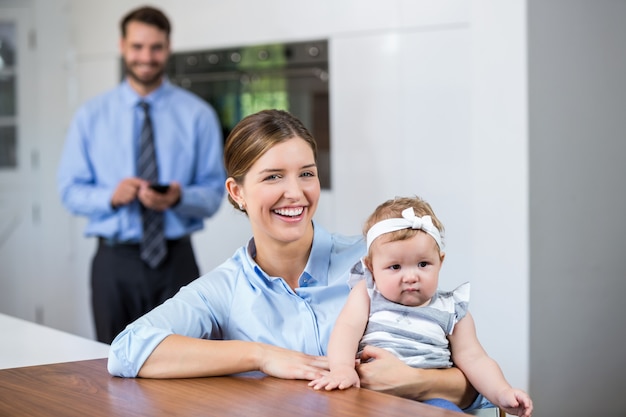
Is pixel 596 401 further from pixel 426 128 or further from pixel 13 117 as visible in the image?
pixel 13 117

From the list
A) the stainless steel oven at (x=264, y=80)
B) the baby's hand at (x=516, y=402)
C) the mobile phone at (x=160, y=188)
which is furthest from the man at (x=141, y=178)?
the baby's hand at (x=516, y=402)

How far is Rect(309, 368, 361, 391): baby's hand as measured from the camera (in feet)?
5.25

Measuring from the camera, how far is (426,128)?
12.9 ft

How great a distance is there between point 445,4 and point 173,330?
8.09ft

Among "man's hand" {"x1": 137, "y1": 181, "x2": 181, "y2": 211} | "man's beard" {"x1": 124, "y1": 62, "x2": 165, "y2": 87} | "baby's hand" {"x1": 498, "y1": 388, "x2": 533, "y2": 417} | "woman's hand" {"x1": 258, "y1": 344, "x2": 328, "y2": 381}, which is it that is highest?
"man's beard" {"x1": 124, "y1": 62, "x2": 165, "y2": 87}

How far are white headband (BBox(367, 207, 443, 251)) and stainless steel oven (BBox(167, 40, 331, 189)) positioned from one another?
2.44m

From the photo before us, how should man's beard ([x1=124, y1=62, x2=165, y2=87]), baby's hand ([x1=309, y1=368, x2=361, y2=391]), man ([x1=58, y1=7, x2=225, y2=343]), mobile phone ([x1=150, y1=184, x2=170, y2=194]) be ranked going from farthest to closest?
man's beard ([x1=124, y1=62, x2=165, y2=87]), man ([x1=58, y1=7, x2=225, y2=343]), mobile phone ([x1=150, y1=184, x2=170, y2=194]), baby's hand ([x1=309, y1=368, x2=361, y2=391])

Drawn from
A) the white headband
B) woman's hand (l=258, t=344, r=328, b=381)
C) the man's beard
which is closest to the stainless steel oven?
the man's beard

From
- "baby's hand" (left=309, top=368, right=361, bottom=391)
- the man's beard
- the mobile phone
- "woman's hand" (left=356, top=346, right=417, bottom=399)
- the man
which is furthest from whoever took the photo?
the man's beard

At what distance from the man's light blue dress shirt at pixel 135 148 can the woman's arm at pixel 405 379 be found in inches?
77.5

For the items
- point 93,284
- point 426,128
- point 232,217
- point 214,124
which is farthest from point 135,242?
point 426,128

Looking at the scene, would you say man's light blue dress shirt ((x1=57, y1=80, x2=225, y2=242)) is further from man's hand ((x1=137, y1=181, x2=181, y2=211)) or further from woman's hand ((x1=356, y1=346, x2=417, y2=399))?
woman's hand ((x1=356, y1=346, x2=417, y2=399))

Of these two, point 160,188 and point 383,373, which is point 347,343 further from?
point 160,188

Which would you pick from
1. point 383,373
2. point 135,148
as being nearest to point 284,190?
point 383,373
